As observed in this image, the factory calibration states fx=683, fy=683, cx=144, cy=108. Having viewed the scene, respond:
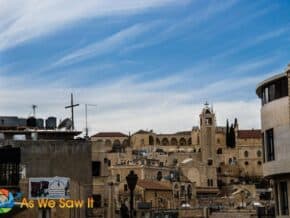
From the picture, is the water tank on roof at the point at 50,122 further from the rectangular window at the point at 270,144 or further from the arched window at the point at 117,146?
the arched window at the point at 117,146

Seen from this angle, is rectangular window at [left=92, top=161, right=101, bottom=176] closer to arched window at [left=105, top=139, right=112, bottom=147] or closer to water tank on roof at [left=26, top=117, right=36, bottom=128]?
water tank on roof at [left=26, top=117, right=36, bottom=128]

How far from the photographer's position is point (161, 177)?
126 m

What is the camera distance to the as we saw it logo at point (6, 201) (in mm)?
38094

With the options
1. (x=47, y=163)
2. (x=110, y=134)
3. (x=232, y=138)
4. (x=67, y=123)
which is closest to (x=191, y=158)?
(x=232, y=138)

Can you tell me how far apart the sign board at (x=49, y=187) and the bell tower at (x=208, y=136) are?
399 ft

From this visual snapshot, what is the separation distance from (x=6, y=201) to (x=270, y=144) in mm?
15362

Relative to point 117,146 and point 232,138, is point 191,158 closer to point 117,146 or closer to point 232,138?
point 232,138

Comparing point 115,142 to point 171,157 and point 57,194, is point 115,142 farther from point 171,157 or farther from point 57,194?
point 57,194

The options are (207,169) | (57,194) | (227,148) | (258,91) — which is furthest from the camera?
(227,148)

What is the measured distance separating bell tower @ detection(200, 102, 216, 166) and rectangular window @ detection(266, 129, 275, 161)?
127 meters

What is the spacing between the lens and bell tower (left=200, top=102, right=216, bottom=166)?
6447 inches

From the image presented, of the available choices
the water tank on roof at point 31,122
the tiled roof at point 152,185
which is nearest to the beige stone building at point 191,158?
the tiled roof at point 152,185

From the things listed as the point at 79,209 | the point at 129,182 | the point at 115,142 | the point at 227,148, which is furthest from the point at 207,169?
the point at 129,182

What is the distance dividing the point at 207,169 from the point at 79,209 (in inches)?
4063
